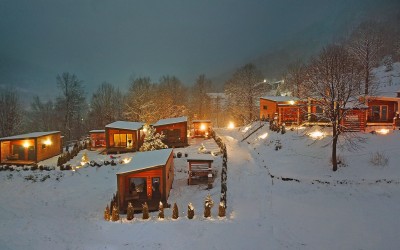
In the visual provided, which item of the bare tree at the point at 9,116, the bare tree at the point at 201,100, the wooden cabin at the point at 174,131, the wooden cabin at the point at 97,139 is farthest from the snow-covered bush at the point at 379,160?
the bare tree at the point at 9,116

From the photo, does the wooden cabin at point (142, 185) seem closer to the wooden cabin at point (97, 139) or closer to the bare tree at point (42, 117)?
the wooden cabin at point (97, 139)

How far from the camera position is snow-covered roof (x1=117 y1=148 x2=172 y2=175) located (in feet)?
62.1

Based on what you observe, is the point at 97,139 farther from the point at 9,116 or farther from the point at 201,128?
the point at 9,116

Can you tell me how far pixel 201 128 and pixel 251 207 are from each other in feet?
90.4

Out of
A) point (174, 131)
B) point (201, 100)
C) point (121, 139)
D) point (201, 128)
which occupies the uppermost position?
point (201, 100)

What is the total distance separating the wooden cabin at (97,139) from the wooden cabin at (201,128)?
14.3m

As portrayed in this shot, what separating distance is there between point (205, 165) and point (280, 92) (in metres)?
51.8

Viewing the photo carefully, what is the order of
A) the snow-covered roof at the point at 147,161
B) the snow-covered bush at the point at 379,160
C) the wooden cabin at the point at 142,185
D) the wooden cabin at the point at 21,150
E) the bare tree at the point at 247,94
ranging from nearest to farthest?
the wooden cabin at the point at 142,185
the snow-covered roof at the point at 147,161
the snow-covered bush at the point at 379,160
the wooden cabin at the point at 21,150
the bare tree at the point at 247,94

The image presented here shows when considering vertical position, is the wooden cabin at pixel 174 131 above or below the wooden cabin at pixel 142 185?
above

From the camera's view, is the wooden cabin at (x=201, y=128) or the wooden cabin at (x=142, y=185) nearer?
the wooden cabin at (x=142, y=185)

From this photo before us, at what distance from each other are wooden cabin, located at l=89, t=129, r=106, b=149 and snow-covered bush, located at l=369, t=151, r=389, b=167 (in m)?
31.3

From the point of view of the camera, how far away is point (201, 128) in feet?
143

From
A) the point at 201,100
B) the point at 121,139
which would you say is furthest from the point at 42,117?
the point at 121,139

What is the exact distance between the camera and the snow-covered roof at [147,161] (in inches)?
746
